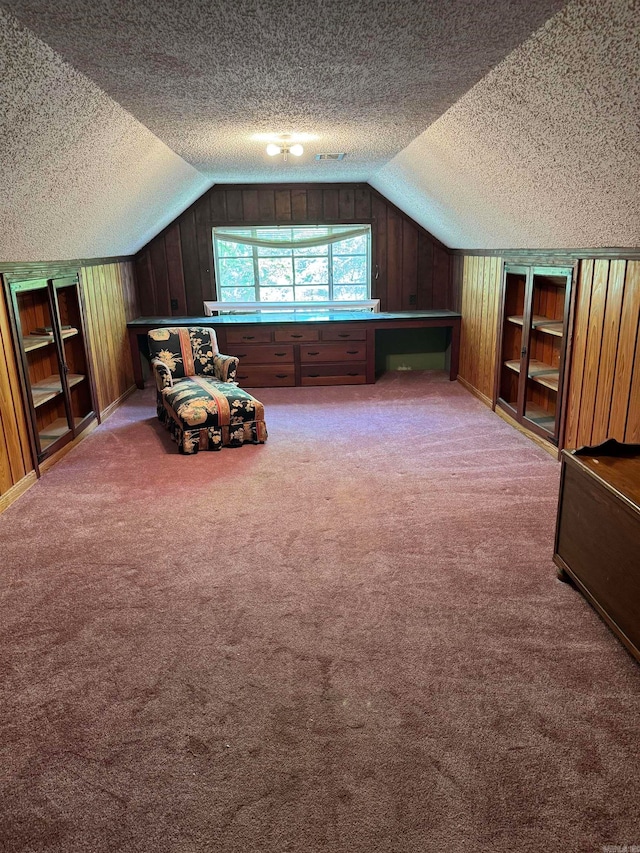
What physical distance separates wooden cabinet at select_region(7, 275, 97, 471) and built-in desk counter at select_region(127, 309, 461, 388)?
1.33m

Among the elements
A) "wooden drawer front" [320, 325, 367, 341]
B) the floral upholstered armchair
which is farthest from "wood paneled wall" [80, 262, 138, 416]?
"wooden drawer front" [320, 325, 367, 341]

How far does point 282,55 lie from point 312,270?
4411mm

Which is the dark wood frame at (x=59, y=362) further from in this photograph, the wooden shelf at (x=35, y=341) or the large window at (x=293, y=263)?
the large window at (x=293, y=263)

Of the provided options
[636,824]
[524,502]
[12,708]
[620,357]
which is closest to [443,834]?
[636,824]

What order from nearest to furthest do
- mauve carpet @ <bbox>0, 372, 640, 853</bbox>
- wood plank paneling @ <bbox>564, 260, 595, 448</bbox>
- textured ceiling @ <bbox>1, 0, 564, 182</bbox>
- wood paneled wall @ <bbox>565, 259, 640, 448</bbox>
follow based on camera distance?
mauve carpet @ <bbox>0, 372, 640, 853</bbox>
textured ceiling @ <bbox>1, 0, 564, 182</bbox>
wood paneled wall @ <bbox>565, 259, 640, 448</bbox>
wood plank paneling @ <bbox>564, 260, 595, 448</bbox>

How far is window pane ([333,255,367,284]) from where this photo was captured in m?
6.77

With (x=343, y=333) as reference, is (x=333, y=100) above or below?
above

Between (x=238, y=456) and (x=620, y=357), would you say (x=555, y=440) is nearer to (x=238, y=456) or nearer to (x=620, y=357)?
(x=620, y=357)

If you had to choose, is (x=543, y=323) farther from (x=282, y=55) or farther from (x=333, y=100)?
(x=282, y=55)

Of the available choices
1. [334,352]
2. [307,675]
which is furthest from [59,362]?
[307,675]

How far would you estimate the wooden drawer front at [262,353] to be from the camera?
6188 mm

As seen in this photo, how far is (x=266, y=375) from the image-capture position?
20.5 feet

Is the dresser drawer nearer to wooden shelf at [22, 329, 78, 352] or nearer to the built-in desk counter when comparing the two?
the built-in desk counter

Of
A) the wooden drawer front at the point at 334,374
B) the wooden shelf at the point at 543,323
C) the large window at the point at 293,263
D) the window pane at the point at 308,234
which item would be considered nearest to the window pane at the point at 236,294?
the large window at the point at 293,263
